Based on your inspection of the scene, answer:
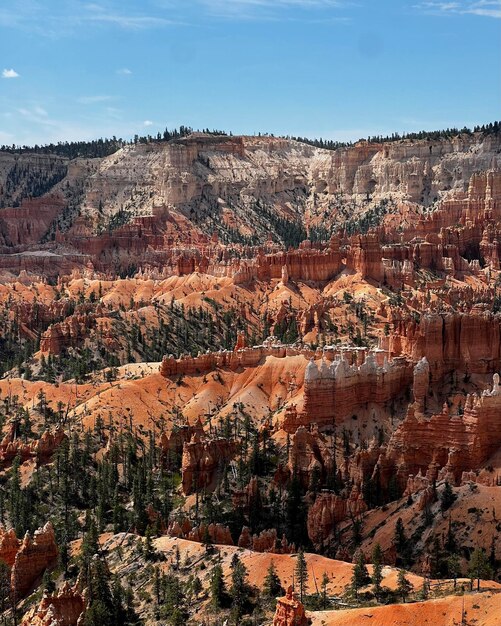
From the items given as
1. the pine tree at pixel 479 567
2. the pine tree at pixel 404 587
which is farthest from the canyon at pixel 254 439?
the pine tree at pixel 479 567

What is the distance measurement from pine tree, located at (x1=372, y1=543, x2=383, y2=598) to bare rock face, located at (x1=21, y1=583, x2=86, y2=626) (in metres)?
14.8

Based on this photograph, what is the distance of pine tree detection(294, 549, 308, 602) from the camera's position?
5138 centimetres

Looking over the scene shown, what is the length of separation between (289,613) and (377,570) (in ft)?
21.2

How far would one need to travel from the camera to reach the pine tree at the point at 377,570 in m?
49.9

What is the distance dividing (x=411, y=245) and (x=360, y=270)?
16.1 meters

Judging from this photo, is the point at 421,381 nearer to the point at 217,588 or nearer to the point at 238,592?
the point at 217,588

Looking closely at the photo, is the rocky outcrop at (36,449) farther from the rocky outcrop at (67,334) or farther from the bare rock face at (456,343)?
the rocky outcrop at (67,334)

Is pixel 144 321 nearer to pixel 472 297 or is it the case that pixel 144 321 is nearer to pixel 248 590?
pixel 472 297

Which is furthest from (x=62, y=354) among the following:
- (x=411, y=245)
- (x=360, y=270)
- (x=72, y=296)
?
(x=411, y=245)

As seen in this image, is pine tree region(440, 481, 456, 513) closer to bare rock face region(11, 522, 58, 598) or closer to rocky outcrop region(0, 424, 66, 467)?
bare rock face region(11, 522, 58, 598)

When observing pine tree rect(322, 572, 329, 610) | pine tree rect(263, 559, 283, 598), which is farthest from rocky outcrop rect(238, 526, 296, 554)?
pine tree rect(322, 572, 329, 610)

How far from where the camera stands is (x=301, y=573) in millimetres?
52219

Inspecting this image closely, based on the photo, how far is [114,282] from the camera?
160375 millimetres

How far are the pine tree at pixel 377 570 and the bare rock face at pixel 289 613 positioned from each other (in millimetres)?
4489
